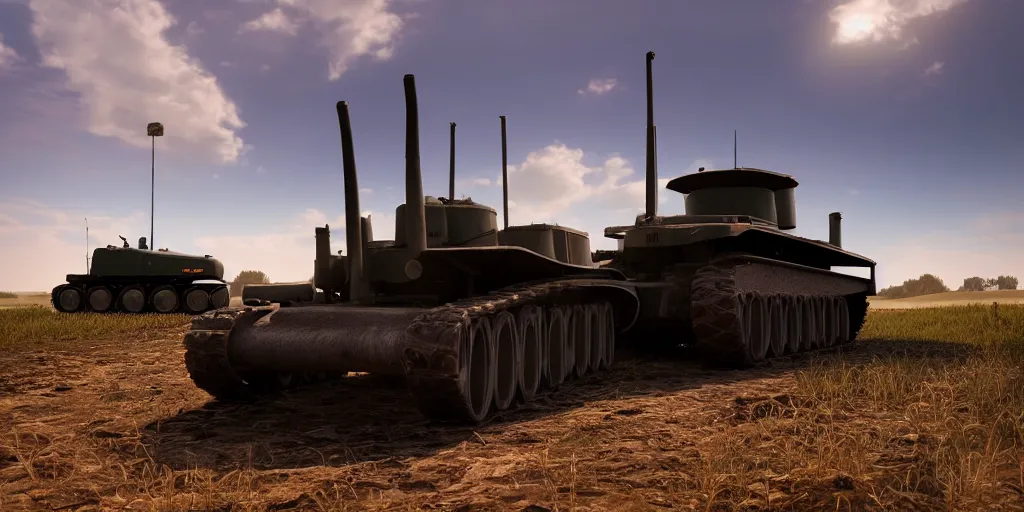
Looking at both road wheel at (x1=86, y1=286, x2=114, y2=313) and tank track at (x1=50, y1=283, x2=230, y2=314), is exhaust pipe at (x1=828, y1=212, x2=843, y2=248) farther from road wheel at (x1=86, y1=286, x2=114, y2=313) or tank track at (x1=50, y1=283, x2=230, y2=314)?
road wheel at (x1=86, y1=286, x2=114, y2=313)

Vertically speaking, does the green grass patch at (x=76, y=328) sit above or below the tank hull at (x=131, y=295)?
below

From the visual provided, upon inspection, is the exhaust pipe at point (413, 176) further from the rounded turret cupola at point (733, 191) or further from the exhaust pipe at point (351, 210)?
the rounded turret cupola at point (733, 191)

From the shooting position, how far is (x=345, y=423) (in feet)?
19.7

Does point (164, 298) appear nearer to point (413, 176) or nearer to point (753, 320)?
point (753, 320)

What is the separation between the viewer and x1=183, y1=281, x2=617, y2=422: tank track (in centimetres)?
530

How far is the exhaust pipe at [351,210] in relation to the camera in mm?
6898

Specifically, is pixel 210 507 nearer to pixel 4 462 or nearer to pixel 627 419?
pixel 4 462

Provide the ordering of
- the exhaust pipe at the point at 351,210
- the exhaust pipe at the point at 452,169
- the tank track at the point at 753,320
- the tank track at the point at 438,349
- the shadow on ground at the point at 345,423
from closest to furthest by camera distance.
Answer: the shadow on ground at the point at 345,423, the tank track at the point at 438,349, the exhaust pipe at the point at 351,210, the tank track at the point at 753,320, the exhaust pipe at the point at 452,169

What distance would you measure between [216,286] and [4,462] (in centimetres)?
2399

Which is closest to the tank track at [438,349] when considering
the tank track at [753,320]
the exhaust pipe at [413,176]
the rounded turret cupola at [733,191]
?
the exhaust pipe at [413,176]

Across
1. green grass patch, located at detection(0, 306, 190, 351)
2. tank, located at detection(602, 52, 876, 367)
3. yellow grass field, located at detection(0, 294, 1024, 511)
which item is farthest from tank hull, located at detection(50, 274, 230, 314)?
tank, located at detection(602, 52, 876, 367)

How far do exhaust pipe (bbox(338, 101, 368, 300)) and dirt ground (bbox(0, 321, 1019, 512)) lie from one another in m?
1.27

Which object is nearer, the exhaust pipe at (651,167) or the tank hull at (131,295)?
the exhaust pipe at (651,167)

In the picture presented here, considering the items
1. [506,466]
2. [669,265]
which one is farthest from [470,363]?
[669,265]
